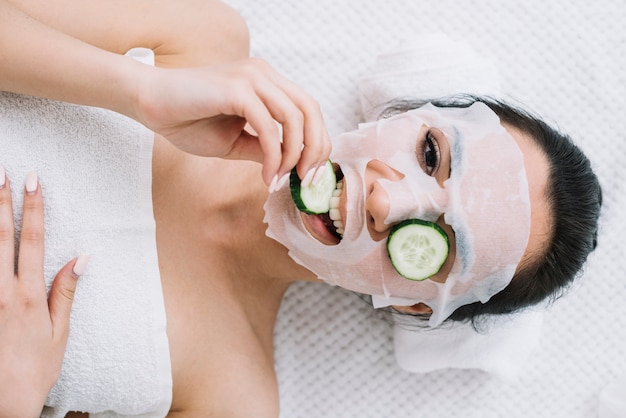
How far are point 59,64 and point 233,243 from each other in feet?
1.71

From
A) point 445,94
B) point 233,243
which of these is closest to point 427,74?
point 445,94

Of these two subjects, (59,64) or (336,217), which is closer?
(59,64)

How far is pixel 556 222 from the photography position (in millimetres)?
1152

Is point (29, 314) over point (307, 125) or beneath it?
beneath

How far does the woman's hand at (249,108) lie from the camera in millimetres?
901

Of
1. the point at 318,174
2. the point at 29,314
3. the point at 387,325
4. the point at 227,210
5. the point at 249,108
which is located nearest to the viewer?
the point at 249,108

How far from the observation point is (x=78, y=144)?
1.14 m

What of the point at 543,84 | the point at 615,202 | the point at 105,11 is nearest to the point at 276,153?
the point at 105,11

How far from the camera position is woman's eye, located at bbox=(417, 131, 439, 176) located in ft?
3.63

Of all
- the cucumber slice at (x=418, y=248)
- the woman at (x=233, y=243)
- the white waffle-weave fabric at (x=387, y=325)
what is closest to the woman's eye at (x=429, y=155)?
the woman at (x=233, y=243)

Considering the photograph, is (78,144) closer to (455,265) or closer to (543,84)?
(455,265)

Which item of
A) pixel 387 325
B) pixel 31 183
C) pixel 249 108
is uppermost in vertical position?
pixel 249 108

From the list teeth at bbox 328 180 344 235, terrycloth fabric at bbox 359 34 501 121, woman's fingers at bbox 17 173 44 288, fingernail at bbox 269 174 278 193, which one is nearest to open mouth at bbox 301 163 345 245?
teeth at bbox 328 180 344 235

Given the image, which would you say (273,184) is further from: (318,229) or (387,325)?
(387,325)
